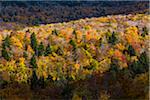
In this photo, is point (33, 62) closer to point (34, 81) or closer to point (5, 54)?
point (5, 54)

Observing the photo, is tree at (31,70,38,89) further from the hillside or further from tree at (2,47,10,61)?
tree at (2,47,10,61)

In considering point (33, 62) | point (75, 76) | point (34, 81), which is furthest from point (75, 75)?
point (33, 62)

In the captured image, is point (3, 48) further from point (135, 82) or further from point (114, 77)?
point (135, 82)

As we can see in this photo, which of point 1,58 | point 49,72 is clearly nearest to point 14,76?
point 49,72

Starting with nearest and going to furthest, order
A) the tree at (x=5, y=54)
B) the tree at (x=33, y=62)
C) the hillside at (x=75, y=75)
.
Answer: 1. the hillside at (x=75, y=75)
2. the tree at (x=33, y=62)
3. the tree at (x=5, y=54)

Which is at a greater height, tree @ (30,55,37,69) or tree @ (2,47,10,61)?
tree @ (2,47,10,61)

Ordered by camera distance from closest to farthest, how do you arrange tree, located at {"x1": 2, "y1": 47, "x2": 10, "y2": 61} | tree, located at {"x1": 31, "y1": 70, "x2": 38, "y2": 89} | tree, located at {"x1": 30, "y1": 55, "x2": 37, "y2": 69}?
tree, located at {"x1": 31, "y1": 70, "x2": 38, "y2": 89}
tree, located at {"x1": 30, "y1": 55, "x2": 37, "y2": 69}
tree, located at {"x1": 2, "y1": 47, "x2": 10, "y2": 61}

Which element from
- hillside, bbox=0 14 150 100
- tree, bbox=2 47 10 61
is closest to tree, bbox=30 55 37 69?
hillside, bbox=0 14 150 100

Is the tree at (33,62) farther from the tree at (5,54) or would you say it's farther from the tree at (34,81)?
the tree at (34,81)

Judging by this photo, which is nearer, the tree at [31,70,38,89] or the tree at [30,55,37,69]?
the tree at [31,70,38,89]

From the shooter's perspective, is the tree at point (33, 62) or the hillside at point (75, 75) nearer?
the hillside at point (75, 75)

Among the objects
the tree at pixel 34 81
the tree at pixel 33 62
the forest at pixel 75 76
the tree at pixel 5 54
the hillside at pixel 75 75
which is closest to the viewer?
the forest at pixel 75 76

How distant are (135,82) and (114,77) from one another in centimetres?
1379

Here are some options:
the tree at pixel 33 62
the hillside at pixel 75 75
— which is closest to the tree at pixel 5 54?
the hillside at pixel 75 75
